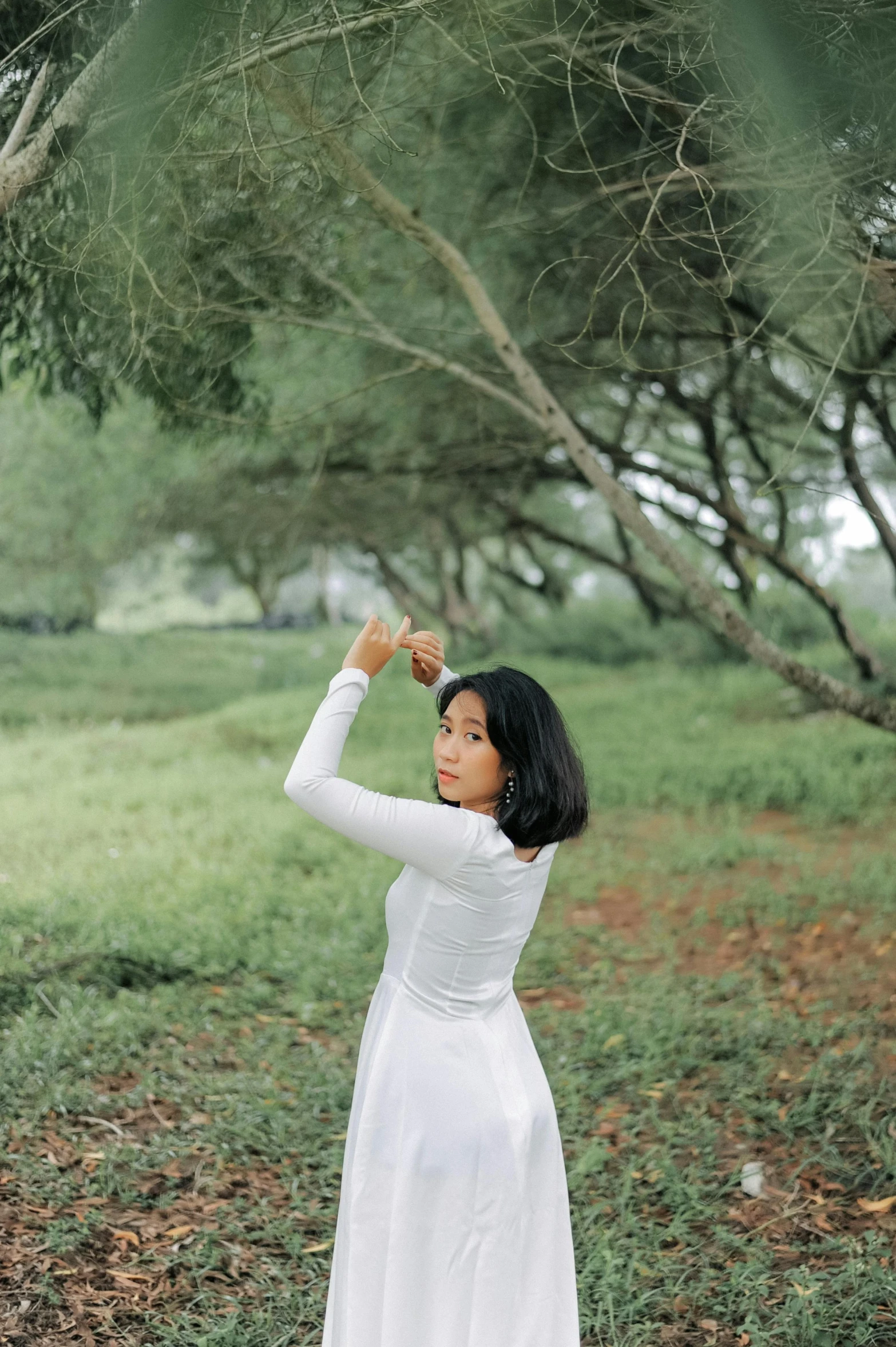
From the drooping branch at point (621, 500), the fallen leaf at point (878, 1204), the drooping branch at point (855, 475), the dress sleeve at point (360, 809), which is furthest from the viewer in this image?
the drooping branch at point (855, 475)

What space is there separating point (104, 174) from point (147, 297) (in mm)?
545

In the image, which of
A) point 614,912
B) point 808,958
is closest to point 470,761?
point 808,958

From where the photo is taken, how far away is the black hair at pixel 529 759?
6.85 feet

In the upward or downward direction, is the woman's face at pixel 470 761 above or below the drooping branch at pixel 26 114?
below

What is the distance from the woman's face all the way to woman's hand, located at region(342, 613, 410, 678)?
17 centimetres

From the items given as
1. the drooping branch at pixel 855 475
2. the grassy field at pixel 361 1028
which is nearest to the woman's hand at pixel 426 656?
the grassy field at pixel 361 1028

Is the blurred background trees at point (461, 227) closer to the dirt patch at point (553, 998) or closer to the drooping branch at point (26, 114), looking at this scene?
the drooping branch at point (26, 114)

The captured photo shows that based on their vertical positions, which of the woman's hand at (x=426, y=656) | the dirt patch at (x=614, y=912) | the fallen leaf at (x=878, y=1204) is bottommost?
the dirt patch at (x=614, y=912)

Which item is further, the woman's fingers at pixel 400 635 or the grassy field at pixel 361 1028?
the grassy field at pixel 361 1028

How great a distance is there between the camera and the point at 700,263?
5.95 meters

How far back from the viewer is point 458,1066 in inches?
81.0

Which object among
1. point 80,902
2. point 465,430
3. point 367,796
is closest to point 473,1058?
point 367,796

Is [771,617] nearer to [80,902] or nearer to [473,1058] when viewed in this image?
[80,902]

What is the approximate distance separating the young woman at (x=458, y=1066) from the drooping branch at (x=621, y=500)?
2364 mm
